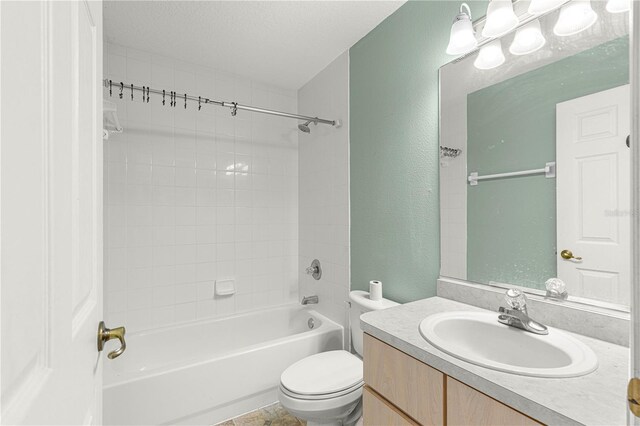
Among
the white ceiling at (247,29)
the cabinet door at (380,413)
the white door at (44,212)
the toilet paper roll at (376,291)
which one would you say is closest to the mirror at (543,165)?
the toilet paper roll at (376,291)

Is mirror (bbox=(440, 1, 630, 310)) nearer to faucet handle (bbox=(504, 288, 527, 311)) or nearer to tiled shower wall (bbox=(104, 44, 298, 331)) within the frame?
faucet handle (bbox=(504, 288, 527, 311))

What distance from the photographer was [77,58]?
0.53 metres

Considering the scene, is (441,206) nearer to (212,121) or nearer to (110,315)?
(212,121)

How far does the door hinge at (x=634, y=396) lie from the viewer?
353mm

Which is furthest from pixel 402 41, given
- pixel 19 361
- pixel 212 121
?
pixel 19 361

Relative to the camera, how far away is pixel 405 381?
0.92 m

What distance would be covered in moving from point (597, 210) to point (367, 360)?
0.90 metres

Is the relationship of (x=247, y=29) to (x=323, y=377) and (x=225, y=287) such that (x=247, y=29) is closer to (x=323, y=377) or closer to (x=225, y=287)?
(x=225, y=287)

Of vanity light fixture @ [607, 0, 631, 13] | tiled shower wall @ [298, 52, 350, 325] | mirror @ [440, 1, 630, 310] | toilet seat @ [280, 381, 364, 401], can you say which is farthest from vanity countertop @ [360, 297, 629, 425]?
tiled shower wall @ [298, 52, 350, 325]

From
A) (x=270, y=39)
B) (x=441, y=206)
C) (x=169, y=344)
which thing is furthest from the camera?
(x=169, y=344)

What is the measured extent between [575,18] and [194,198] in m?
2.29

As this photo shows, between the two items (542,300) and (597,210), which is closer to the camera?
(597,210)

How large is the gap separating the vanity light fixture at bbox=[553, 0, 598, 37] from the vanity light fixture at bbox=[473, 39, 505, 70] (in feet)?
0.65

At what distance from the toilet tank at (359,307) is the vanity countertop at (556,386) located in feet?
2.12
